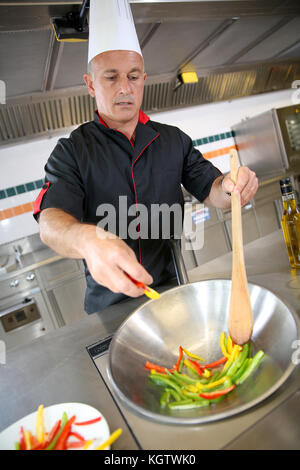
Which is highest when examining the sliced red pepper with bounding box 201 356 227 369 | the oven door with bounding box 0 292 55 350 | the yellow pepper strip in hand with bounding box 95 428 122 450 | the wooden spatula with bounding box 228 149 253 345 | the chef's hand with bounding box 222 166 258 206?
the chef's hand with bounding box 222 166 258 206

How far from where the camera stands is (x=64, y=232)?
762 millimetres

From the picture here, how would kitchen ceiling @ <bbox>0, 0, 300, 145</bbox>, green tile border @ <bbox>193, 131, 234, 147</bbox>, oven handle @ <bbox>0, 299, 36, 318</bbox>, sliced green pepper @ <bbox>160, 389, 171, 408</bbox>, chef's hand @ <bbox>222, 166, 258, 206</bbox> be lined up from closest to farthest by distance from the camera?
sliced green pepper @ <bbox>160, 389, 171, 408</bbox> < chef's hand @ <bbox>222, 166, 258, 206</bbox> < kitchen ceiling @ <bbox>0, 0, 300, 145</bbox> < oven handle @ <bbox>0, 299, 36, 318</bbox> < green tile border @ <bbox>193, 131, 234, 147</bbox>

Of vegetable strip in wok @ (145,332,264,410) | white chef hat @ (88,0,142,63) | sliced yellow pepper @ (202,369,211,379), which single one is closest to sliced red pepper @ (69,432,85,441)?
vegetable strip in wok @ (145,332,264,410)

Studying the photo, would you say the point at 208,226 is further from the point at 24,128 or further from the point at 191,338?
the point at 191,338

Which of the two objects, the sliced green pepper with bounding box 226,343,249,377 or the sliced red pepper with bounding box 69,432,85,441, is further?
the sliced green pepper with bounding box 226,343,249,377

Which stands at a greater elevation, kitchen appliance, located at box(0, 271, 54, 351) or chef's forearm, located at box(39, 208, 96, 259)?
chef's forearm, located at box(39, 208, 96, 259)

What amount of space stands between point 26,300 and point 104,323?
195 centimetres

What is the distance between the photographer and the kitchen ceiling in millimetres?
1790

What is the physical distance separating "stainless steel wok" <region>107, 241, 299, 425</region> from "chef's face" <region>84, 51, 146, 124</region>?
70 cm

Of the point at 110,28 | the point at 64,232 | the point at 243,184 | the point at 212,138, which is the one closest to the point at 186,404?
the point at 64,232

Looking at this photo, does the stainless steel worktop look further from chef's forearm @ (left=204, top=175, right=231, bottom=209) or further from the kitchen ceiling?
the kitchen ceiling

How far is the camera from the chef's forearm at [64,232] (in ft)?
2.23

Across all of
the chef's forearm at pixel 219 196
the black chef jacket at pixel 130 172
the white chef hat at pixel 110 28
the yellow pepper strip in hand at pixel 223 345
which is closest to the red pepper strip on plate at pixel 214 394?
the yellow pepper strip in hand at pixel 223 345
